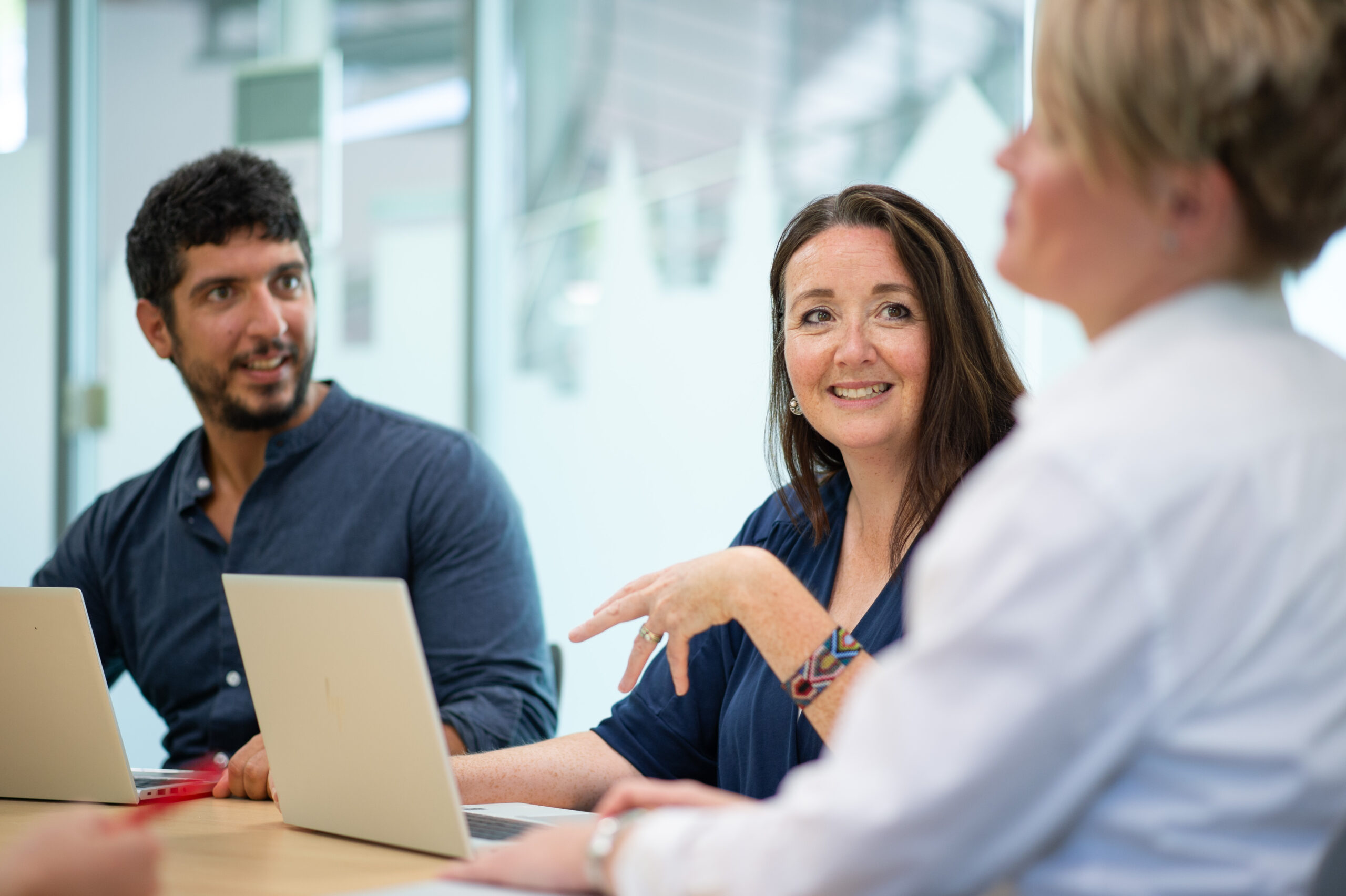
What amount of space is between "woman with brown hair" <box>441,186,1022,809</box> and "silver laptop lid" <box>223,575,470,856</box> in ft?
0.97

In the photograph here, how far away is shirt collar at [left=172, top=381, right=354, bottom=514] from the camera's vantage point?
2.36 meters

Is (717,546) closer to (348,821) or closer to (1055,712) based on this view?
(348,821)

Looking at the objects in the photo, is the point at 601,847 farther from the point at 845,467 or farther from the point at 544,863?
the point at 845,467

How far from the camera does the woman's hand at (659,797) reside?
0.97m

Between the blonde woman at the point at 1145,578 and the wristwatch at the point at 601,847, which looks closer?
the blonde woman at the point at 1145,578

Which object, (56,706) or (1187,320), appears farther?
(56,706)

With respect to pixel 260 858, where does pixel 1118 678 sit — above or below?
above

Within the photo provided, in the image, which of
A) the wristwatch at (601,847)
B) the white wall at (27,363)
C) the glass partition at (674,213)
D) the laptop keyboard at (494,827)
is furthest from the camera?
the white wall at (27,363)

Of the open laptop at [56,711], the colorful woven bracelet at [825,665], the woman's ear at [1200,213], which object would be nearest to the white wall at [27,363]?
the open laptop at [56,711]

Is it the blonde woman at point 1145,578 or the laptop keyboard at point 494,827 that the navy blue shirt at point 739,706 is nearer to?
the laptop keyboard at point 494,827

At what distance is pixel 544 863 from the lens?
1.00 meters

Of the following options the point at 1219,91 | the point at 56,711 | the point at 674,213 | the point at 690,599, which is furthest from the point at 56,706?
the point at 674,213

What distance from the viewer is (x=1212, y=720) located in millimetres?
736

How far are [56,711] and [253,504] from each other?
2.46 feet
